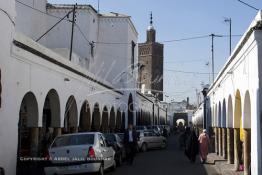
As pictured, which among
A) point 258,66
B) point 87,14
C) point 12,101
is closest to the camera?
point 258,66

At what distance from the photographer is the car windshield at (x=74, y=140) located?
13.3 meters

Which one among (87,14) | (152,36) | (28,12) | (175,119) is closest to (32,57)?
(28,12)

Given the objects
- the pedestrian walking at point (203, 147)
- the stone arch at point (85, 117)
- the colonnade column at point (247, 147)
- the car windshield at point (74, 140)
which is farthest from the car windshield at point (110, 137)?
the colonnade column at point (247, 147)

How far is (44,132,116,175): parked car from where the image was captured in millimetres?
12547

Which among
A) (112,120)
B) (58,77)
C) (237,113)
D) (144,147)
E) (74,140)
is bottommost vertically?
(144,147)

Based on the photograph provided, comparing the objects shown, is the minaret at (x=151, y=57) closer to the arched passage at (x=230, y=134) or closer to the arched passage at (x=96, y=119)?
the arched passage at (x=96, y=119)

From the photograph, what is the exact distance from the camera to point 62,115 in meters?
18.2

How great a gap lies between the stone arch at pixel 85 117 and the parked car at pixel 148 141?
14.5 ft

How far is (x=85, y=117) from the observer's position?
24312 millimetres

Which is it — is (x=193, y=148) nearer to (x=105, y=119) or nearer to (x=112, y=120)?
(x=105, y=119)

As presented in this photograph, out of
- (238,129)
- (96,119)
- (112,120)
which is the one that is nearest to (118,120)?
(112,120)

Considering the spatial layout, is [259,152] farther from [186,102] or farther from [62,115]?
[186,102]

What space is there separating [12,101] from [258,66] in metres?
6.53

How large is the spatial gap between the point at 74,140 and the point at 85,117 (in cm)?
1087
